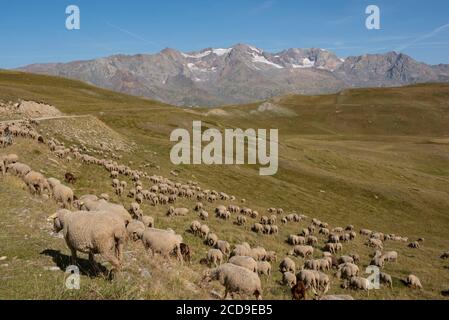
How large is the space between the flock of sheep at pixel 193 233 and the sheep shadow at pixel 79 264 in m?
0.33

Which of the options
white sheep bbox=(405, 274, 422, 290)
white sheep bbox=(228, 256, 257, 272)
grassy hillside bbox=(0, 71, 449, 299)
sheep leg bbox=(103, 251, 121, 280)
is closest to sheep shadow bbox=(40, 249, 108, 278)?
grassy hillside bbox=(0, 71, 449, 299)

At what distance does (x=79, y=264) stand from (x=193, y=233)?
17.2 metres

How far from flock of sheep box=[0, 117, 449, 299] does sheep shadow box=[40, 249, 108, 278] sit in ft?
1.08

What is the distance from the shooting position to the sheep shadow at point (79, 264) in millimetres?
14391

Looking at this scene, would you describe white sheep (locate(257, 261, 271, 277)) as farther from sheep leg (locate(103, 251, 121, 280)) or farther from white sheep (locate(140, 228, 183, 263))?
sheep leg (locate(103, 251, 121, 280))

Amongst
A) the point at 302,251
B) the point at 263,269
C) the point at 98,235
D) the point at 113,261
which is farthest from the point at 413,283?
the point at 98,235

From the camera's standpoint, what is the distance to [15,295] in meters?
11.3

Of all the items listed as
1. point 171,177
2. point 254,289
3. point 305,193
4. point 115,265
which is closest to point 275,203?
point 305,193

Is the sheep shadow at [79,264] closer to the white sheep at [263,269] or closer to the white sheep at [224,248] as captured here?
the white sheep at [263,269]

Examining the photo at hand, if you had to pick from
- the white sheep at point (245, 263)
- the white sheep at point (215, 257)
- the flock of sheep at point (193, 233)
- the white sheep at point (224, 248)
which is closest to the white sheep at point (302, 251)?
the flock of sheep at point (193, 233)

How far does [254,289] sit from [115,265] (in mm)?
5957

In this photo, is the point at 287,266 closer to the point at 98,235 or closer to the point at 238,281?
the point at 238,281

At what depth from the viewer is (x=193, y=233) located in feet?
105
